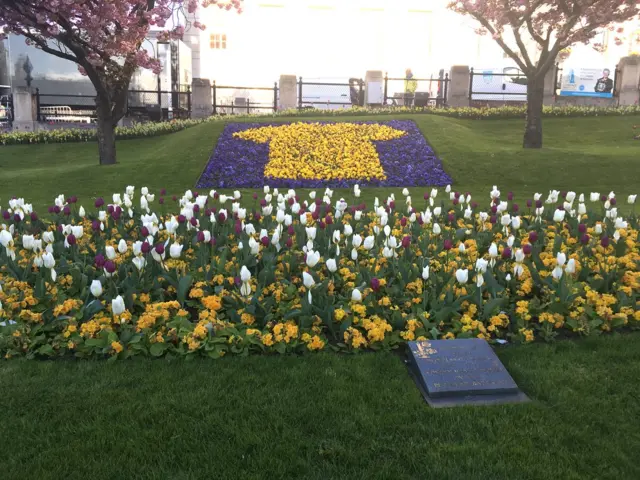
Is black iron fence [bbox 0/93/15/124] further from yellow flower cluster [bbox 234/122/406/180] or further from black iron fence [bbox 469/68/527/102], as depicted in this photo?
black iron fence [bbox 469/68/527/102]

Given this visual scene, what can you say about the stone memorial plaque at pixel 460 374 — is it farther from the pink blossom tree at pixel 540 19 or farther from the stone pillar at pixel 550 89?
the stone pillar at pixel 550 89

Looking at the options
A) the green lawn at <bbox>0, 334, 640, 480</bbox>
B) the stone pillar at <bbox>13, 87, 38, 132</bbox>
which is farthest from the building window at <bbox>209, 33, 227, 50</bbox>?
the green lawn at <bbox>0, 334, 640, 480</bbox>

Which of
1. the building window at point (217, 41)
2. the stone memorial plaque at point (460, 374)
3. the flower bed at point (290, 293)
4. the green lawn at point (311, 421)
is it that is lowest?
the green lawn at point (311, 421)

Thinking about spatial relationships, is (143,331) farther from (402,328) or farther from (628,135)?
(628,135)

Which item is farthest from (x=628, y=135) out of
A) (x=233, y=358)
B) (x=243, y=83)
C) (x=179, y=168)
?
(x=243, y=83)

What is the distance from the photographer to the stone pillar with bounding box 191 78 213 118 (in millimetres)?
24172

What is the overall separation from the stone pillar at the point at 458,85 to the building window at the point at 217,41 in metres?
20.2

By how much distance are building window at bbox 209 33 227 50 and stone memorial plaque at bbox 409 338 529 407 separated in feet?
129

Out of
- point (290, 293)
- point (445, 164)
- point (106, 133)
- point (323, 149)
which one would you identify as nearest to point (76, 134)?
point (106, 133)

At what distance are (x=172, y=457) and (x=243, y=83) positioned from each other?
38626 millimetres

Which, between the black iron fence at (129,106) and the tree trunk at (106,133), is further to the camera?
the black iron fence at (129,106)

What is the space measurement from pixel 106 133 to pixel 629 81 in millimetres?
23390

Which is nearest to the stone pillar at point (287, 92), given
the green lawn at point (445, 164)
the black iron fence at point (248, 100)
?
the black iron fence at point (248, 100)

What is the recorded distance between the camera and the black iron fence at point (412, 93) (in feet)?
92.2
